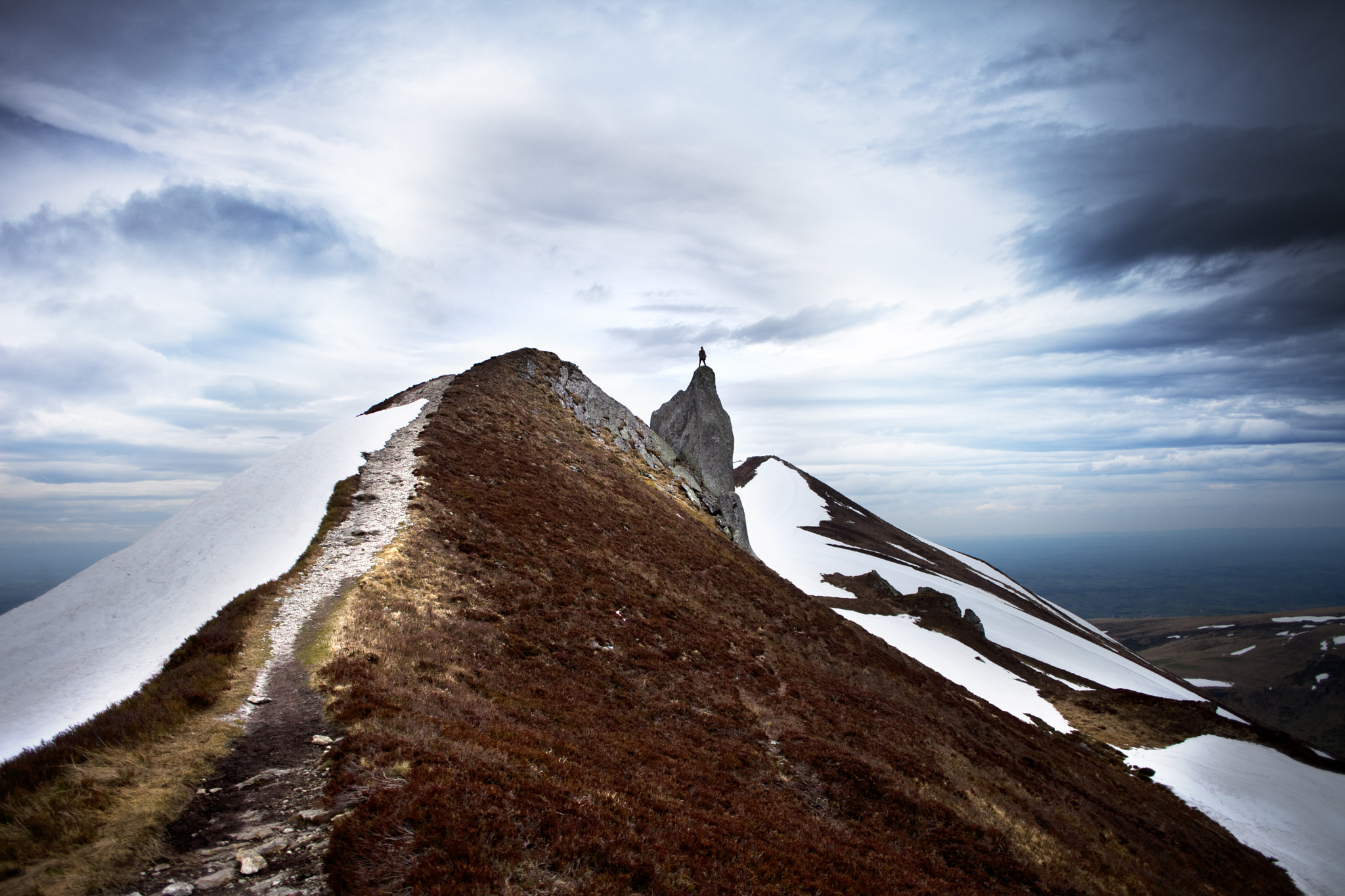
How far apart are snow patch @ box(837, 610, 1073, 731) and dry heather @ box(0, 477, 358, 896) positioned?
38630 millimetres

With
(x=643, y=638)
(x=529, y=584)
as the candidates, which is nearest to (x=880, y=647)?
(x=643, y=638)

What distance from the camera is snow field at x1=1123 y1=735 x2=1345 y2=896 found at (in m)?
30.1

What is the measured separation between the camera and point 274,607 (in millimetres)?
16188

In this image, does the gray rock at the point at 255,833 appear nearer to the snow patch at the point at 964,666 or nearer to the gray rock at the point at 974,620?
the snow patch at the point at 964,666

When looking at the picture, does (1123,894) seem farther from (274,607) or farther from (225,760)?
(274,607)

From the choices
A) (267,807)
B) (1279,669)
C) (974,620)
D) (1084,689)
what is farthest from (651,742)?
(1279,669)

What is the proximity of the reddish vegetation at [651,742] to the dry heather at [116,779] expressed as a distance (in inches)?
83.8

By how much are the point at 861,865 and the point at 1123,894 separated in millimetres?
12253

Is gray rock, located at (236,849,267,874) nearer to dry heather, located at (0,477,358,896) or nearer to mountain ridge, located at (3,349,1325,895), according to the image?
mountain ridge, located at (3,349,1325,895)

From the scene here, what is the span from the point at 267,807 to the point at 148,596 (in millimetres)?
14044

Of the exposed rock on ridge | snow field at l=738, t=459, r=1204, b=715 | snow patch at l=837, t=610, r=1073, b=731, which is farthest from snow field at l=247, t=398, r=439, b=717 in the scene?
snow field at l=738, t=459, r=1204, b=715

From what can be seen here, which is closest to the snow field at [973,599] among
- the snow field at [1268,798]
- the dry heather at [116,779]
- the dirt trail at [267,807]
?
the snow field at [1268,798]

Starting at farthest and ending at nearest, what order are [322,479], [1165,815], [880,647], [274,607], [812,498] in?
[812,498] → [880,647] → [1165,815] → [322,479] → [274,607]

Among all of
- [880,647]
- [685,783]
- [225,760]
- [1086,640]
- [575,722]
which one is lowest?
[1086,640]
